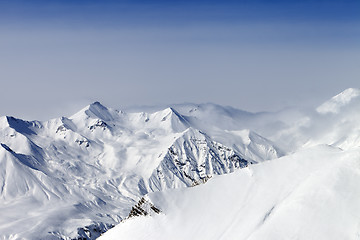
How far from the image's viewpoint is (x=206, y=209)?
12506cm

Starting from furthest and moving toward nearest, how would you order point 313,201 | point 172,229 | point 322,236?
point 172,229
point 313,201
point 322,236

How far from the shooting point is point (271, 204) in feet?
365

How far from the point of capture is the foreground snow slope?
99625mm

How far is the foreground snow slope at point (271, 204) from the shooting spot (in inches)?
3922

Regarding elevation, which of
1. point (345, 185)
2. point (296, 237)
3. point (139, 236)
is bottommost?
point (139, 236)

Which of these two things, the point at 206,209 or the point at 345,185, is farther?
the point at 206,209

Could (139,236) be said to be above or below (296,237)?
below

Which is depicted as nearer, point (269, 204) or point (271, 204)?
point (271, 204)

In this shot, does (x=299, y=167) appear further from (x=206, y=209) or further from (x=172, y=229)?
(x=172, y=229)

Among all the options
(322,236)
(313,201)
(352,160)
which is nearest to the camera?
(322,236)

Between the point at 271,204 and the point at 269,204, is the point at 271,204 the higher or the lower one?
the higher one

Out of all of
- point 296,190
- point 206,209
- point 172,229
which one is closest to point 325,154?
point 296,190

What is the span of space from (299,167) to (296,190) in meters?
12.4

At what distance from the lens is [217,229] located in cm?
11419
